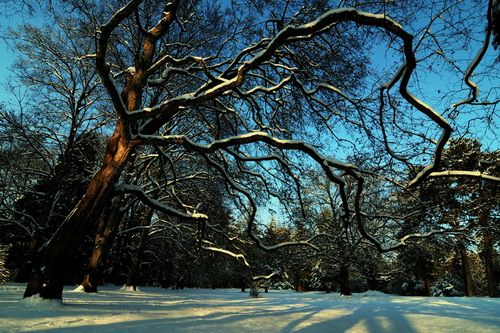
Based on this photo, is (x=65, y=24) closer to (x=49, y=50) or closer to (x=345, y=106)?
(x=49, y=50)

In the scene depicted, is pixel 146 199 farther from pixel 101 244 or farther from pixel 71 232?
pixel 101 244

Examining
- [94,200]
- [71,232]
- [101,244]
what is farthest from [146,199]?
[101,244]

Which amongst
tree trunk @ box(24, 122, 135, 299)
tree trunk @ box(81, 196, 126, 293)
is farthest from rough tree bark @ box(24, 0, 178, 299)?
tree trunk @ box(81, 196, 126, 293)

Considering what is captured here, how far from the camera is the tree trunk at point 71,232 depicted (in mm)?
5477

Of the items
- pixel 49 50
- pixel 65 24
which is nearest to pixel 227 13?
pixel 65 24

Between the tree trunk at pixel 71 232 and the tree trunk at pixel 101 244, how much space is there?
256 inches

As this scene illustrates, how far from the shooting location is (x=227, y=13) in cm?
802

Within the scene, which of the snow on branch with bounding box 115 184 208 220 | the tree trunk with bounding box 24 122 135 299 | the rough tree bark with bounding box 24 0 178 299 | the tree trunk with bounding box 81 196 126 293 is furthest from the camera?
the tree trunk with bounding box 81 196 126 293

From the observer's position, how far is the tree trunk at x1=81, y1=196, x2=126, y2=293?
11.7 metres

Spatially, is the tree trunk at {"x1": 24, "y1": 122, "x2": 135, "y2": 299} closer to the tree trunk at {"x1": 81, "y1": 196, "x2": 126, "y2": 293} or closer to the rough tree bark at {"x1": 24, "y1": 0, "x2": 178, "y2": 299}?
the rough tree bark at {"x1": 24, "y1": 0, "x2": 178, "y2": 299}

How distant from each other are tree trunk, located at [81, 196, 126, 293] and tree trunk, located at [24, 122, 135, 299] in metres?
6.50

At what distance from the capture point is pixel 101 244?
12.4 metres

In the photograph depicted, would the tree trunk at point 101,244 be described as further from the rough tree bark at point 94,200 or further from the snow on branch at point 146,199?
the snow on branch at point 146,199

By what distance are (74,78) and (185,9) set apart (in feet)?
22.5
